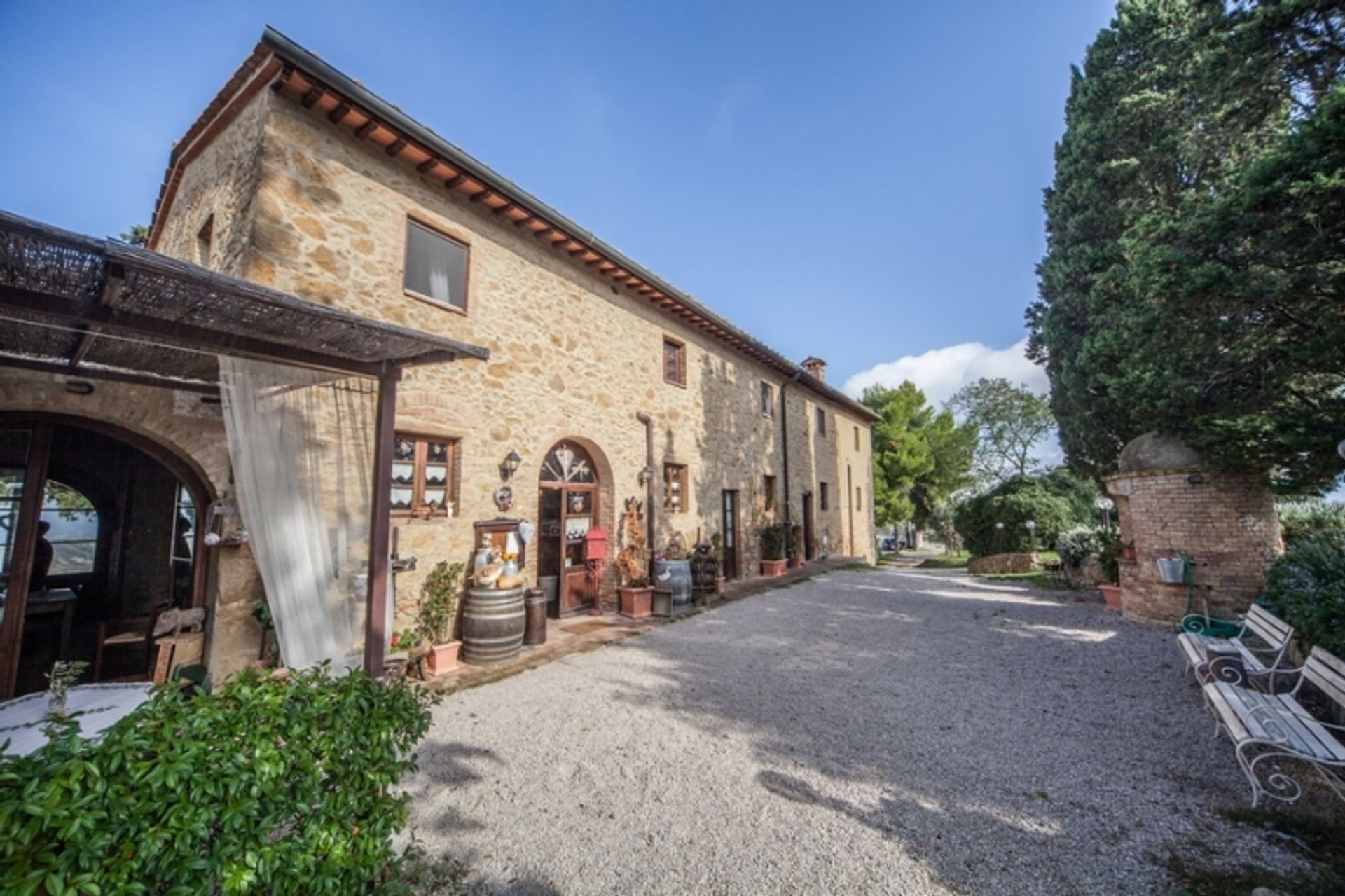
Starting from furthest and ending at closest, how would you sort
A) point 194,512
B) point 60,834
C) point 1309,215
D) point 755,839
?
point 194,512, point 1309,215, point 755,839, point 60,834

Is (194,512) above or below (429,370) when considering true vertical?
below

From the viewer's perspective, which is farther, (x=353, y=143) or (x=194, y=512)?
(x=353, y=143)

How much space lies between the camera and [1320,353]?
506 cm

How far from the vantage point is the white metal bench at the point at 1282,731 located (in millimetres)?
2855

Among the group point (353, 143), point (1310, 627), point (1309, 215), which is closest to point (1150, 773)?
point (1310, 627)

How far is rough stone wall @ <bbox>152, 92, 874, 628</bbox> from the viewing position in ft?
17.6

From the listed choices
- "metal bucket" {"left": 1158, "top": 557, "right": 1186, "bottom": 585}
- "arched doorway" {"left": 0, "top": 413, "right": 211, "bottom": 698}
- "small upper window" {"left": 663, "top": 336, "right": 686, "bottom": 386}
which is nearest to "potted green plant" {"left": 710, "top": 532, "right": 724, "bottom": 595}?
"small upper window" {"left": 663, "top": 336, "right": 686, "bottom": 386}

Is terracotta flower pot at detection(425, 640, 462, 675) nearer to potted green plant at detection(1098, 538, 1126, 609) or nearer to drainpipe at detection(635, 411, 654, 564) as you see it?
Result: drainpipe at detection(635, 411, 654, 564)

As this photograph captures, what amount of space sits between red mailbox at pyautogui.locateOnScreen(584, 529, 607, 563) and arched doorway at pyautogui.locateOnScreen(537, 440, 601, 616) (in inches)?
4.2

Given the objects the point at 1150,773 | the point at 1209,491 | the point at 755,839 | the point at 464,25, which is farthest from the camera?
the point at 1209,491

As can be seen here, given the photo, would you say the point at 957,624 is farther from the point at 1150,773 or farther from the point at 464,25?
the point at 464,25

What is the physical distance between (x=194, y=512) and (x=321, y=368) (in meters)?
2.90

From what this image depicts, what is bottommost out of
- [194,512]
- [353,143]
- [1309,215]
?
[194,512]

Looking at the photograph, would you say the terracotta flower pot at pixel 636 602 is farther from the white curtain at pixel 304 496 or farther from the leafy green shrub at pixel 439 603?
the white curtain at pixel 304 496
